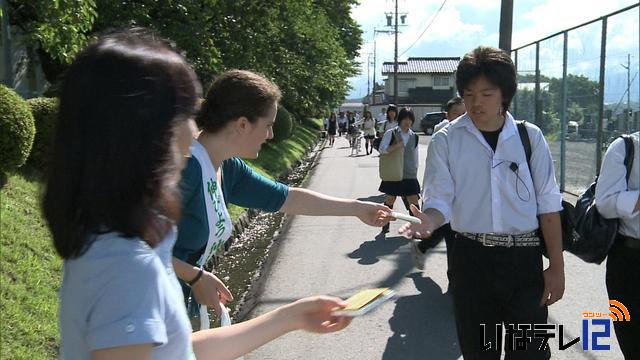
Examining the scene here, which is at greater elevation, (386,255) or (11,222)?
(11,222)

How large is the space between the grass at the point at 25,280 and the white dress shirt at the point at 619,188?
109 inches

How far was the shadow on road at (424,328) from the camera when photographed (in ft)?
14.8

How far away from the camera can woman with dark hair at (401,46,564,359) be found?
2.79 m

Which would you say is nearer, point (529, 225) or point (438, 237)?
point (529, 225)

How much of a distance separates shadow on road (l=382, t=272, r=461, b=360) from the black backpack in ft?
5.72

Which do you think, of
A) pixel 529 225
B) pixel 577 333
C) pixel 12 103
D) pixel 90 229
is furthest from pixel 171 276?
pixel 12 103

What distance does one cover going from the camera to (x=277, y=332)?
1.63 m

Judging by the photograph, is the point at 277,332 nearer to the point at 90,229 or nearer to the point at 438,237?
the point at 90,229

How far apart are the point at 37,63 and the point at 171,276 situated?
42.9 ft

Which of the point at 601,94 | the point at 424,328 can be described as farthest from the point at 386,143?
the point at 424,328

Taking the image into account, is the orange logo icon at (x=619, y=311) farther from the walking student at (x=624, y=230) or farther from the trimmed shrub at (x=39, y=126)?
the trimmed shrub at (x=39, y=126)

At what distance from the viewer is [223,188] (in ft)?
8.96

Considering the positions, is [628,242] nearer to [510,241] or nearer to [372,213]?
[510,241]

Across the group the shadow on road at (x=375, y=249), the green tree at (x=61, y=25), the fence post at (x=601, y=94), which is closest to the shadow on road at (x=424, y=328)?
the shadow on road at (x=375, y=249)
